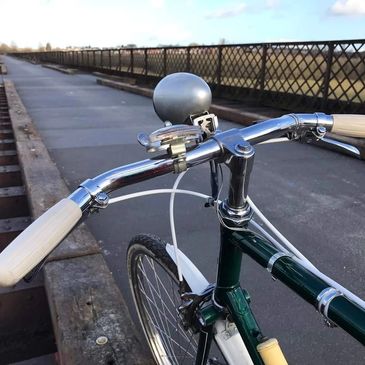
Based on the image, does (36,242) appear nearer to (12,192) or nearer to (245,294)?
(245,294)

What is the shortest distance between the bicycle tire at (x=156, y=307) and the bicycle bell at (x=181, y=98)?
0.69 metres

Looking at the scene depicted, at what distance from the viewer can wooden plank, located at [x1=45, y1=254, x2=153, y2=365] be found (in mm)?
1725

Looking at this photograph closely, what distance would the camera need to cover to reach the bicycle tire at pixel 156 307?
1767 millimetres

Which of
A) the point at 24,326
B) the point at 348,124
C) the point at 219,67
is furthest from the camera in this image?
the point at 219,67

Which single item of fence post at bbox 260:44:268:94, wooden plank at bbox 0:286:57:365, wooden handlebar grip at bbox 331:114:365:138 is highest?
wooden handlebar grip at bbox 331:114:365:138

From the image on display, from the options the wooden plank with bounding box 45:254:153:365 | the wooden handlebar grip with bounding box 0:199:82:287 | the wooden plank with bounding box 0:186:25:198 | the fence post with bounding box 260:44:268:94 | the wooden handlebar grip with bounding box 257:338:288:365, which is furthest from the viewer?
the fence post with bounding box 260:44:268:94

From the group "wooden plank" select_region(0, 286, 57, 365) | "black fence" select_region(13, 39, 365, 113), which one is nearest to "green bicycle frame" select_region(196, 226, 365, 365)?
"wooden plank" select_region(0, 286, 57, 365)

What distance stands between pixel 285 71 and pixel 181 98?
8400 mm

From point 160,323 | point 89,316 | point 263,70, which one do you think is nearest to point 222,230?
point 89,316

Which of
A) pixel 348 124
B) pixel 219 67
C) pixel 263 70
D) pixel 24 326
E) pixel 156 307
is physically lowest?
pixel 24 326

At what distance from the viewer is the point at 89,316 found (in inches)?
76.6

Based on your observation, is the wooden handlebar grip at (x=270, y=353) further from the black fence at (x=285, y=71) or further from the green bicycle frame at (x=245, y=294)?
the black fence at (x=285, y=71)

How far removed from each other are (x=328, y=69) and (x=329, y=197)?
13.6 ft

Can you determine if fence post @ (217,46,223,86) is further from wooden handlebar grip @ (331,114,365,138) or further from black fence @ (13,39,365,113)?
wooden handlebar grip @ (331,114,365,138)
